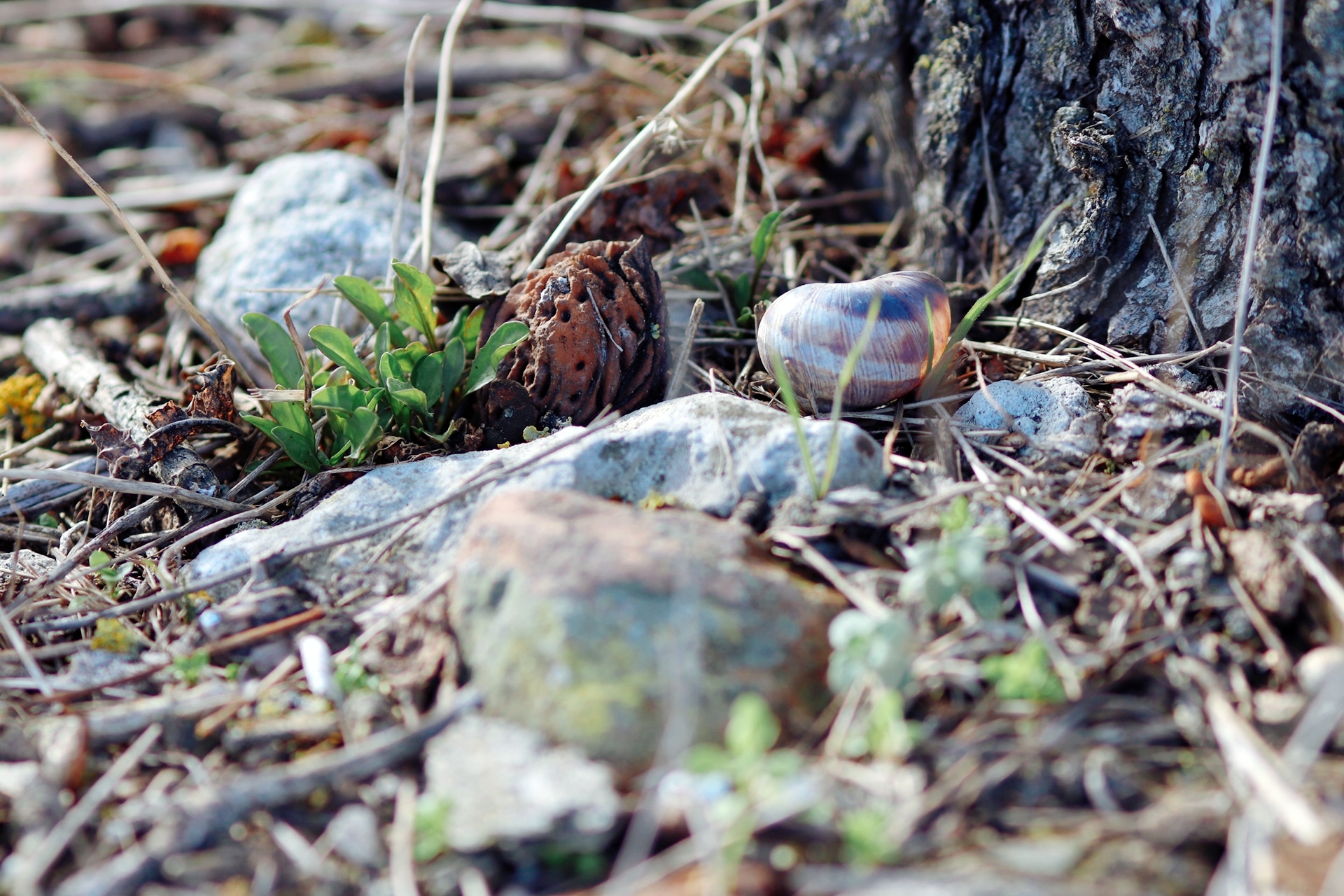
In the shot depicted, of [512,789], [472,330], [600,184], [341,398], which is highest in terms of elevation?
[600,184]

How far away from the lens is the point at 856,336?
A: 234cm

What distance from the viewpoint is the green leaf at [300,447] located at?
8.16ft

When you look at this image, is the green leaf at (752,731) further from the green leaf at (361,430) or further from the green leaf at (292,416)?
the green leaf at (292,416)

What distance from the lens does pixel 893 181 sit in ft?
11.7

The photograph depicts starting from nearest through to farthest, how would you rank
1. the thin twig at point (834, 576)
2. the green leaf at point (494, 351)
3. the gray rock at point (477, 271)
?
the thin twig at point (834, 576) < the green leaf at point (494, 351) < the gray rock at point (477, 271)

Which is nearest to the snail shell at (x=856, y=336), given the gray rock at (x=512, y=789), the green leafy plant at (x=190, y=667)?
the gray rock at (x=512, y=789)

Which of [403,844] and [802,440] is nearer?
[403,844]

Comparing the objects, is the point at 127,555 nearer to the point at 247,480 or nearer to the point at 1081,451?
the point at 247,480

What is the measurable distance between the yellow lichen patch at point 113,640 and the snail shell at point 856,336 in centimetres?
163

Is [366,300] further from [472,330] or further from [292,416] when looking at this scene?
[292,416]

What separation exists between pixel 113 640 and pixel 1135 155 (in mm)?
2849

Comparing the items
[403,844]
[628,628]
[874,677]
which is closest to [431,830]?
[403,844]

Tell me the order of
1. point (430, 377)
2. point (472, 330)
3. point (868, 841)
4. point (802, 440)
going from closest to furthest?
point (868, 841), point (802, 440), point (430, 377), point (472, 330)

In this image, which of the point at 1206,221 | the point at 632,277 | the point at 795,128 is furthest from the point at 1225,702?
the point at 795,128
